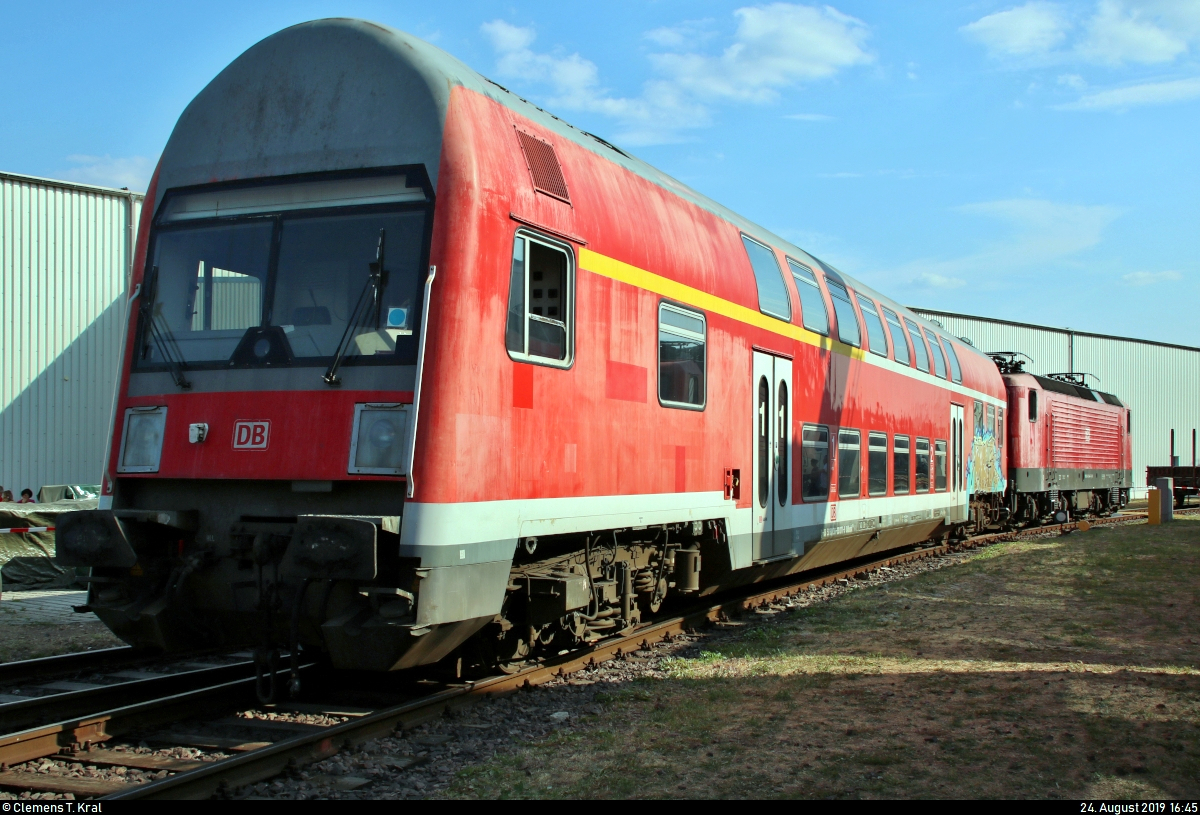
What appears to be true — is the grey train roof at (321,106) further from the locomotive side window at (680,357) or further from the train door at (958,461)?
the train door at (958,461)

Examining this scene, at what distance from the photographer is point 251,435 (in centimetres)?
589

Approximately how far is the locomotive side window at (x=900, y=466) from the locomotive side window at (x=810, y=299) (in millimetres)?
3026

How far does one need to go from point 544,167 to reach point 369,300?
1558 mm

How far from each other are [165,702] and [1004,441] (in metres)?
18.3

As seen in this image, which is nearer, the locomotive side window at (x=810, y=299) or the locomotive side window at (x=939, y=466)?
the locomotive side window at (x=810, y=299)

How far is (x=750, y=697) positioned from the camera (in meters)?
6.63

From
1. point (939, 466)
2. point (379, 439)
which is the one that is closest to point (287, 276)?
point (379, 439)

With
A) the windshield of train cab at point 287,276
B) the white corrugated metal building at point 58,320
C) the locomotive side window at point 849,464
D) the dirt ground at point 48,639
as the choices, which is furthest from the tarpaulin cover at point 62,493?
the windshield of train cab at point 287,276

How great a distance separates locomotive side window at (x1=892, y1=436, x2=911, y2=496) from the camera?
13.7 m

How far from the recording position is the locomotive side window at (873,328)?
42.6 ft

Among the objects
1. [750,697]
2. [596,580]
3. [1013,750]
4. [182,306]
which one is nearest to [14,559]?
[182,306]

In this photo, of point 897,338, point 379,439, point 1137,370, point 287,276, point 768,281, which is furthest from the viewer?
point 1137,370

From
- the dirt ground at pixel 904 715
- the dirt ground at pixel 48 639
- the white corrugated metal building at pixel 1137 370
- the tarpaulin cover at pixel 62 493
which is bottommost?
the dirt ground at pixel 48 639

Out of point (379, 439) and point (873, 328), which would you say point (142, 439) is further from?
point (873, 328)
